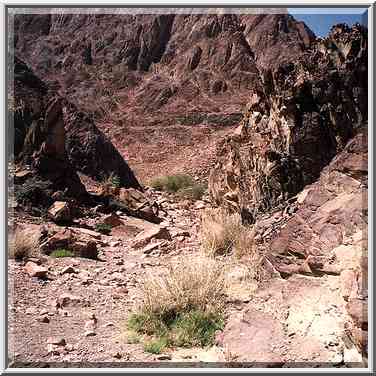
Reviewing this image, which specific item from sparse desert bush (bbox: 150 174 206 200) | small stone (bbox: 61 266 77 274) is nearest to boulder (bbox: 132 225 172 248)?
small stone (bbox: 61 266 77 274)

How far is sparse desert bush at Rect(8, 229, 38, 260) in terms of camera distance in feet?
17.6

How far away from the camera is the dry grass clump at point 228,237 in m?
5.40

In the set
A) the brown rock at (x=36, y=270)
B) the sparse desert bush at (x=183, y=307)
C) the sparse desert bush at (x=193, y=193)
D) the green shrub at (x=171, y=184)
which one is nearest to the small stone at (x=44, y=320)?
the sparse desert bush at (x=183, y=307)

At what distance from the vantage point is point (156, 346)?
137 inches

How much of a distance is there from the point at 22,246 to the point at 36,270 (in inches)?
23.7

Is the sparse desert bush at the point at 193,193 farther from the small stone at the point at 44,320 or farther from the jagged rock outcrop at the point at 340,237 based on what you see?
the small stone at the point at 44,320

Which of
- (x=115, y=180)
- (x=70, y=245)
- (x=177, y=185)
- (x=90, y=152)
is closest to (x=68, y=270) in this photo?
(x=70, y=245)

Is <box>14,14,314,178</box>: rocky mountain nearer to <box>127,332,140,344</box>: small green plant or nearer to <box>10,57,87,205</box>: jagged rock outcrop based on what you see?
<box>10,57,87,205</box>: jagged rock outcrop

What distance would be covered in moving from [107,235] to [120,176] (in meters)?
4.16

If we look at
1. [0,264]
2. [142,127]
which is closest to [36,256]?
[0,264]

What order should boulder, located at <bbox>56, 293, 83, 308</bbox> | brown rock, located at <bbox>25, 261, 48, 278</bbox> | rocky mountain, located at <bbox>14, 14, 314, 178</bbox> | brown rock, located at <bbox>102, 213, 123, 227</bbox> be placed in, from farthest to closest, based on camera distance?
rocky mountain, located at <bbox>14, 14, 314, 178</bbox>, brown rock, located at <bbox>102, 213, 123, 227</bbox>, brown rock, located at <bbox>25, 261, 48, 278</bbox>, boulder, located at <bbox>56, 293, 83, 308</bbox>

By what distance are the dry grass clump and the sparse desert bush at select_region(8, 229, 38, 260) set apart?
2.00 meters

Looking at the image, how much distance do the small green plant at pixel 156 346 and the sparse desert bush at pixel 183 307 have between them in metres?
0.02

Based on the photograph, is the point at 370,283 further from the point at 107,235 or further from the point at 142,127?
the point at 142,127
